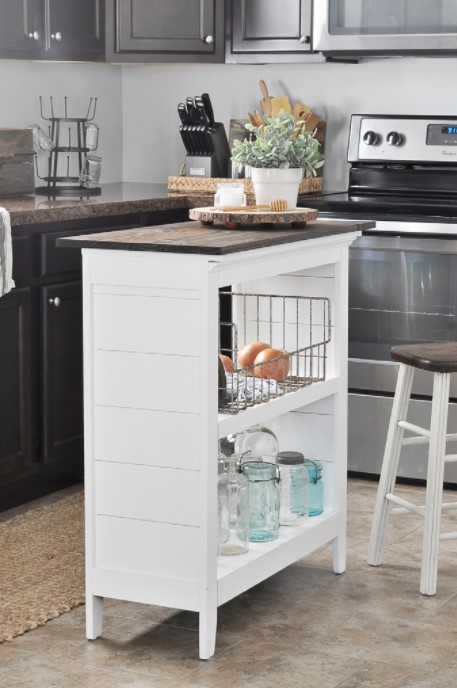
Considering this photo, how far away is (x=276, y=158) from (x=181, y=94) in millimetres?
2123

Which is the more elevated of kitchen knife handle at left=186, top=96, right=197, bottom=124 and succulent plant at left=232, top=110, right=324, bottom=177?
kitchen knife handle at left=186, top=96, right=197, bottom=124

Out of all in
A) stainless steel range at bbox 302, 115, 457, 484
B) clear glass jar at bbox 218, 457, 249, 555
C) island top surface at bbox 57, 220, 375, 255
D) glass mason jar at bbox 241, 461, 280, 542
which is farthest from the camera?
stainless steel range at bbox 302, 115, 457, 484

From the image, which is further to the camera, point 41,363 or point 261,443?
point 41,363

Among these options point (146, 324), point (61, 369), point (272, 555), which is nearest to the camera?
point (146, 324)

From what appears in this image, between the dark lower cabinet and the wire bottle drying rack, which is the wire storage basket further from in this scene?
the wire bottle drying rack

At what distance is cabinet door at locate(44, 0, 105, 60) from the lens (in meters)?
4.21

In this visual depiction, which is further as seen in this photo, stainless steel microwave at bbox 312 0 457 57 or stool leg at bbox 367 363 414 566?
stainless steel microwave at bbox 312 0 457 57

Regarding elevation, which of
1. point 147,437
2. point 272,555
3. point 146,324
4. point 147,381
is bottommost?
point 272,555

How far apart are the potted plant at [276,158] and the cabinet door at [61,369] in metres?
1.01

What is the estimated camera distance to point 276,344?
128 inches

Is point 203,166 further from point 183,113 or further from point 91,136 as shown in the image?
point 91,136

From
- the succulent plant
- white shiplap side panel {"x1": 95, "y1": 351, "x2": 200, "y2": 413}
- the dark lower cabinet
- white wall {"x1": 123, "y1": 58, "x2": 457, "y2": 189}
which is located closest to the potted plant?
the succulent plant

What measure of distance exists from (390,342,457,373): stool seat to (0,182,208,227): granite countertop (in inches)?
44.7

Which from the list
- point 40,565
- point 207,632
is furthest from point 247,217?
point 40,565
